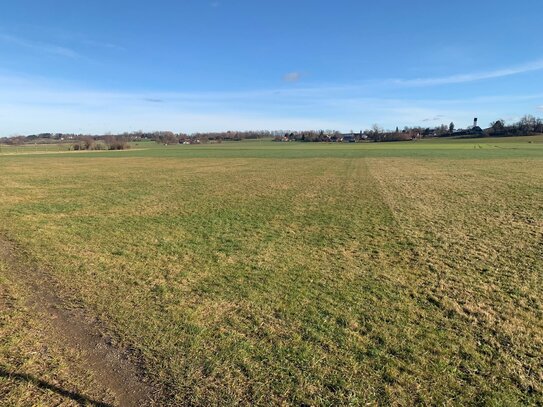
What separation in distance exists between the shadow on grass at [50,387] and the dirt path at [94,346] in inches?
9.9

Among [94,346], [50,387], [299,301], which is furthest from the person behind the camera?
[299,301]

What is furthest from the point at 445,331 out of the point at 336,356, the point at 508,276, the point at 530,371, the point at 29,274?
the point at 29,274

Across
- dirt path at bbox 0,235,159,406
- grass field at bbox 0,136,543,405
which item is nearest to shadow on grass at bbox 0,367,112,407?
grass field at bbox 0,136,543,405

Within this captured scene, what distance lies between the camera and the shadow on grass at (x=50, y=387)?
419 cm

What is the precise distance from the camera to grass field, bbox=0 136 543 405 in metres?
4.58

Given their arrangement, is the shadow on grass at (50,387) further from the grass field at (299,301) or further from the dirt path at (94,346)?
the dirt path at (94,346)

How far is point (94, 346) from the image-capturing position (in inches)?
210

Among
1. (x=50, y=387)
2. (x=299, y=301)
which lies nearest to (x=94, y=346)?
(x=50, y=387)

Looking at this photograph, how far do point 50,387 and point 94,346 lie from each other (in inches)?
37.0

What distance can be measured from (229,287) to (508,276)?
6.29m

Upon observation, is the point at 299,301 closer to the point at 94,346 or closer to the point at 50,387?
the point at 94,346

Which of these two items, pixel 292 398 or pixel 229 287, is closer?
pixel 292 398

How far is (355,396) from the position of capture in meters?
4.33

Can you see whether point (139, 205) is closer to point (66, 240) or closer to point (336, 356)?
point (66, 240)
